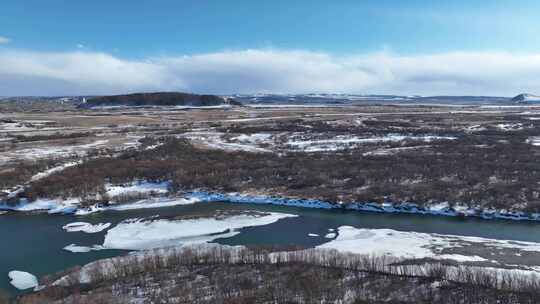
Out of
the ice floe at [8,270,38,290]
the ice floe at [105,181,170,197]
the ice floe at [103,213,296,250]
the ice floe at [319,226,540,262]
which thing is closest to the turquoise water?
the ice floe at [8,270,38,290]

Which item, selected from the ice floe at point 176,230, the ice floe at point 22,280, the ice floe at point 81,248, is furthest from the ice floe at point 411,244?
the ice floe at point 22,280

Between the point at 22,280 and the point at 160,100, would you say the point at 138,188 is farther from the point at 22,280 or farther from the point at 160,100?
the point at 160,100

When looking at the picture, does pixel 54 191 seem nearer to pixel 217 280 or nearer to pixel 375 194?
pixel 217 280

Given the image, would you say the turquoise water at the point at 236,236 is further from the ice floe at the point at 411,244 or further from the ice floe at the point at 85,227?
the ice floe at the point at 411,244

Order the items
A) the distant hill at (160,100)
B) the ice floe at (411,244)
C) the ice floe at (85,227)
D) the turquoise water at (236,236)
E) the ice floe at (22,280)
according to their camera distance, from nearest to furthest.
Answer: the ice floe at (22,280) → the ice floe at (411,244) → the turquoise water at (236,236) → the ice floe at (85,227) → the distant hill at (160,100)

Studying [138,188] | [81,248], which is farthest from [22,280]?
[138,188]

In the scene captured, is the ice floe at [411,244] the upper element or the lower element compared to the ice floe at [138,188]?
lower

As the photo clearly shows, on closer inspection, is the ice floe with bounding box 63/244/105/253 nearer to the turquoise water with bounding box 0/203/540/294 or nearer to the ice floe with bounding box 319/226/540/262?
the turquoise water with bounding box 0/203/540/294

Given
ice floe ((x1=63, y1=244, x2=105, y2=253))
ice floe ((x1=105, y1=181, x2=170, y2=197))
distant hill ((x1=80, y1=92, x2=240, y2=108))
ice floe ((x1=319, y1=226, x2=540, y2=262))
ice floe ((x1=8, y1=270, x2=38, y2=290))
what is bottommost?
ice floe ((x1=8, y1=270, x2=38, y2=290))
